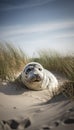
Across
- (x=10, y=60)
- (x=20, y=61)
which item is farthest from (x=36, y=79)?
(x=20, y=61)

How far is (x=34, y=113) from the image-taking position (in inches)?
87.4

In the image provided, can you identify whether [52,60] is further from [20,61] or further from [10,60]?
[10,60]

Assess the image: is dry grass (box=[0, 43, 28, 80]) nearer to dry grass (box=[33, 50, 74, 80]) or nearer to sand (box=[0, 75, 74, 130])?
dry grass (box=[33, 50, 74, 80])

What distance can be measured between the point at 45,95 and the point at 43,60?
5.68 feet

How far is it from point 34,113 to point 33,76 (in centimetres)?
95

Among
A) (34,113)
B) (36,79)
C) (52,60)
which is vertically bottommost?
(34,113)

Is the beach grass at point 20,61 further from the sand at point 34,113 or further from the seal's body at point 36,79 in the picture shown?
the sand at point 34,113

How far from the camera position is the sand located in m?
2.00

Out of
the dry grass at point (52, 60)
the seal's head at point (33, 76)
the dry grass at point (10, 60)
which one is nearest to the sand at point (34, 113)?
the seal's head at point (33, 76)

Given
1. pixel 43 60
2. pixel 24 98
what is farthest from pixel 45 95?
pixel 43 60

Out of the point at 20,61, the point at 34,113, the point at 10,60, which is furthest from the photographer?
the point at 20,61

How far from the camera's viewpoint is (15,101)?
8.55ft

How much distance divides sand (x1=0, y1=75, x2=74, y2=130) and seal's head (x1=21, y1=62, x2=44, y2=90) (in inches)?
12.7

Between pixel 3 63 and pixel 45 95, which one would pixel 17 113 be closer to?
pixel 45 95
